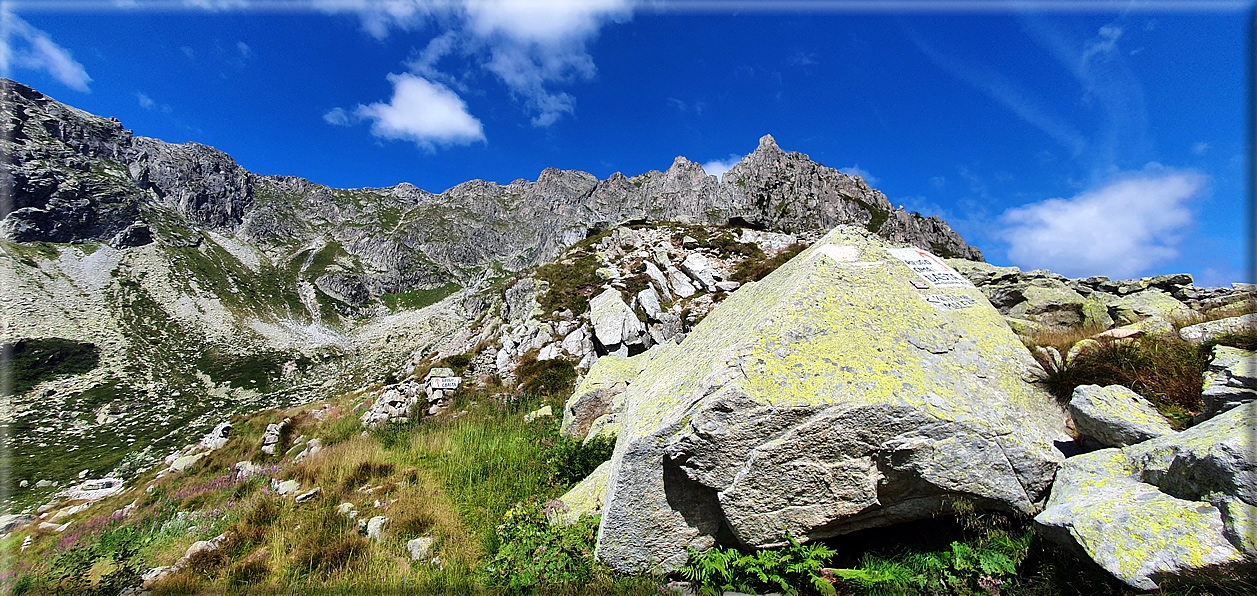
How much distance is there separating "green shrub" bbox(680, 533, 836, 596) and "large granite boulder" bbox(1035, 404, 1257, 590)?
215 centimetres

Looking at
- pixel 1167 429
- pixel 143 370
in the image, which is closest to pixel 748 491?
pixel 1167 429

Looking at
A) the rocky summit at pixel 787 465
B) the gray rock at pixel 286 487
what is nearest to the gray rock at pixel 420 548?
the rocky summit at pixel 787 465

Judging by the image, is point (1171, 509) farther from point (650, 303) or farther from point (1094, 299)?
point (650, 303)

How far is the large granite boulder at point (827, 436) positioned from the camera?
4.54 meters

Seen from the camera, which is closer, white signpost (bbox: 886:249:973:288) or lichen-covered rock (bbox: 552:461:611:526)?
lichen-covered rock (bbox: 552:461:611:526)

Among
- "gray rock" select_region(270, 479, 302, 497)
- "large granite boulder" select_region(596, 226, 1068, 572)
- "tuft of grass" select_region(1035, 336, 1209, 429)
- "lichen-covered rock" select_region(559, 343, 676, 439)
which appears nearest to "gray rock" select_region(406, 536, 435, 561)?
"large granite boulder" select_region(596, 226, 1068, 572)

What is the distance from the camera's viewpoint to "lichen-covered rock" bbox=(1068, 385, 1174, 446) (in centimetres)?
437

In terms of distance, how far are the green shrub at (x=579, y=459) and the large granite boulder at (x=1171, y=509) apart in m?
5.83

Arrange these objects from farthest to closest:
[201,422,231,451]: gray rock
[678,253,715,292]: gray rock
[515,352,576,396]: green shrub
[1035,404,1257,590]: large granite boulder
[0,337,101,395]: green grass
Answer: [0,337,101,395]: green grass < [678,253,715,292]: gray rock < [201,422,231,451]: gray rock < [515,352,576,396]: green shrub < [1035,404,1257,590]: large granite boulder

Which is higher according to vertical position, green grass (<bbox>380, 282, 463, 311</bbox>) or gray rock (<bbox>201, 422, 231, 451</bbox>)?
green grass (<bbox>380, 282, 463, 311</bbox>)

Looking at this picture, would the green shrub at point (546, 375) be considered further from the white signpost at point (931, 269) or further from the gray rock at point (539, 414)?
the white signpost at point (931, 269)

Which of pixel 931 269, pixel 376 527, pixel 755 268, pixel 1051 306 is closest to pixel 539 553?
pixel 376 527

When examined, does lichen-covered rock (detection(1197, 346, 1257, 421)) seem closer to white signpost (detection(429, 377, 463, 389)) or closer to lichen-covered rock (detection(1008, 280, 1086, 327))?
lichen-covered rock (detection(1008, 280, 1086, 327))

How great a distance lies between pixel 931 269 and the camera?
743 cm
